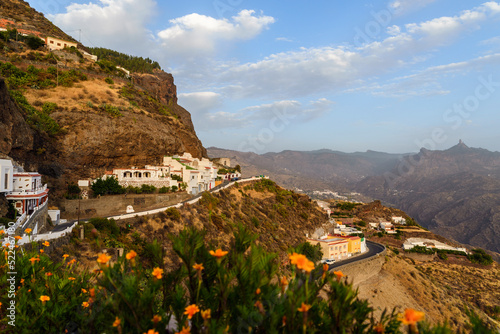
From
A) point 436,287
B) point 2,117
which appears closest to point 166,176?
point 2,117

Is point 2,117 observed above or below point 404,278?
above

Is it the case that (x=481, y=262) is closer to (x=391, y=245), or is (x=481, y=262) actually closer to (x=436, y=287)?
(x=391, y=245)

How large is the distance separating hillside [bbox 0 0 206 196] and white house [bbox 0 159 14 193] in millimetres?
4472

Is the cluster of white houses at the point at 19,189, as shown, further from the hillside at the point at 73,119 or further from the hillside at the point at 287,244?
the hillside at the point at 287,244

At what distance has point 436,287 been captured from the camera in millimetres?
38062

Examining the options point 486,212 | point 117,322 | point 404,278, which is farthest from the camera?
point 486,212

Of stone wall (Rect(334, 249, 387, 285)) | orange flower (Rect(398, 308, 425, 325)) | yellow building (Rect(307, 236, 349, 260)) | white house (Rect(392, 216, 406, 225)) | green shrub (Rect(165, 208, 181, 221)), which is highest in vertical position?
orange flower (Rect(398, 308, 425, 325))

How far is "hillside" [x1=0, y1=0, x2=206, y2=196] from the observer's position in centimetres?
2838

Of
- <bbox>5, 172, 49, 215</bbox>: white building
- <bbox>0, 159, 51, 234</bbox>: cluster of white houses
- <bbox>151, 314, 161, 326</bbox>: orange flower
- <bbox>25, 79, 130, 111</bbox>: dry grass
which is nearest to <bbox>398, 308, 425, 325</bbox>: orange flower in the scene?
<bbox>151, 314, 161, 326</bbox>: orange flower

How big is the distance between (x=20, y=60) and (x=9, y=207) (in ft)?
111

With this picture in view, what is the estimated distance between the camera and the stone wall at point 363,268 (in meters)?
33.2

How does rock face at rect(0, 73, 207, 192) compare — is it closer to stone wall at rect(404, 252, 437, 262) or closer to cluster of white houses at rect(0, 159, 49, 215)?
cluster of white houses at rect(0, 159, 49, 215)

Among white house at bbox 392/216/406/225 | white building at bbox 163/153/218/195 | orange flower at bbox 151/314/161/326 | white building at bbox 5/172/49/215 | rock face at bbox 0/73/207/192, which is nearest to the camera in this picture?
orange flower at bbox 151/314/161/326

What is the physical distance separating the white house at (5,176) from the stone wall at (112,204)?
8.87 meters
